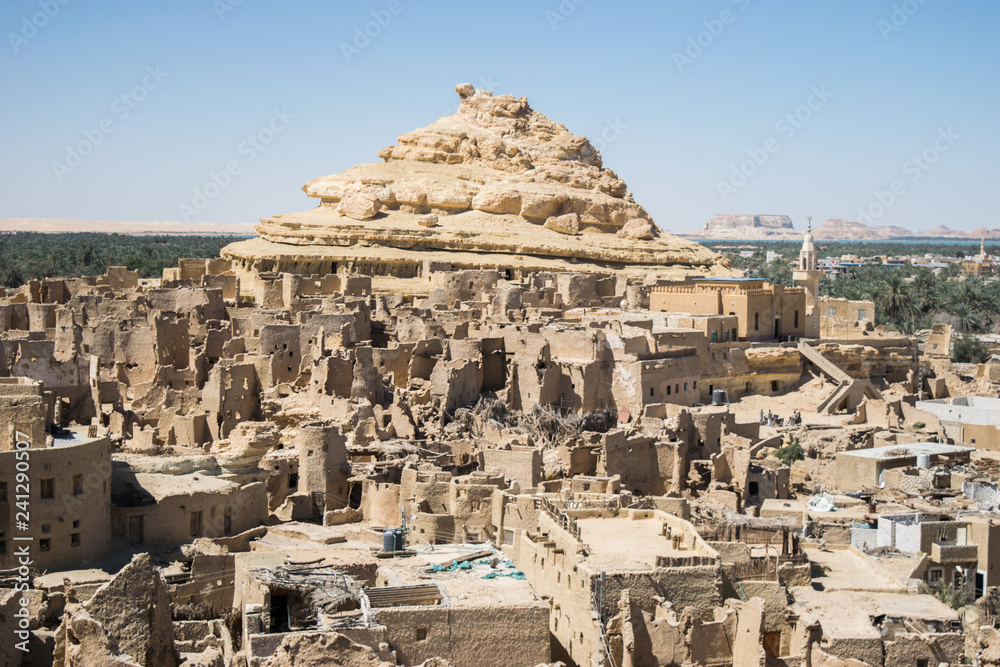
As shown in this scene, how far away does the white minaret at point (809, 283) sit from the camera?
47.8m

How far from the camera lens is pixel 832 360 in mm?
44000

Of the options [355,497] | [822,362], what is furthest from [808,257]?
[355,497]

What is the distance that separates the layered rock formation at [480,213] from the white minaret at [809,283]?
446 centimetres

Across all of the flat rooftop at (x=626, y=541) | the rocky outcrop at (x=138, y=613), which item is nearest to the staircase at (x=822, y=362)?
the flat rooftop at (x=626, y=541)

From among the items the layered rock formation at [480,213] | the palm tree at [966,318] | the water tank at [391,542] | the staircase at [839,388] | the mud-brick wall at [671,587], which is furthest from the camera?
the palm tree at [966,318]

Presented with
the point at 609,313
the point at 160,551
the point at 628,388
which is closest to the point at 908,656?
the point at 160,551

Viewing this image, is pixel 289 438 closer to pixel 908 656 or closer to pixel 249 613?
pixel 249 613

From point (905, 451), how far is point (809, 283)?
2506cm

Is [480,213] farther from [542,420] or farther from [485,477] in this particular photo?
[485,477]

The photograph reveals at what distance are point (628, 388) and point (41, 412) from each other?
18.3m

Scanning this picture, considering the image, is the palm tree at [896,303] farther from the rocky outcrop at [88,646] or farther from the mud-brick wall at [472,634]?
the rocky outcrop at [88,646]

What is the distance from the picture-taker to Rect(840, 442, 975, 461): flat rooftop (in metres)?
31.9

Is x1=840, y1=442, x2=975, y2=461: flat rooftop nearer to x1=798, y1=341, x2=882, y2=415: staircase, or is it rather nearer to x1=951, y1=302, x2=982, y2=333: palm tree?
x1=798, y1=341, x2=882, y2=415: staircase

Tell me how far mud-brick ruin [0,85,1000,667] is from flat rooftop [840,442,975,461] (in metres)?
0.17
